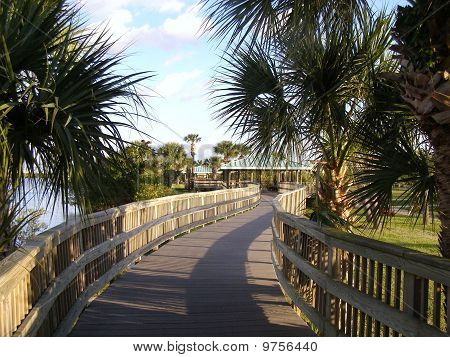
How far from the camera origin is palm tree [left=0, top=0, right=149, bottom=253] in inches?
130

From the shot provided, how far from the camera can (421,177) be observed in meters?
5.25

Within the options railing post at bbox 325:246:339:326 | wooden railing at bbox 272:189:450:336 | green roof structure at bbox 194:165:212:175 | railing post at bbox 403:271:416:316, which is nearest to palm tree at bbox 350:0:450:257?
wooden railing at bbox 272:189:450:336

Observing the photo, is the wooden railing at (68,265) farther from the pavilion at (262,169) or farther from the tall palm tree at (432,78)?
the tall palm tree at (432,78)

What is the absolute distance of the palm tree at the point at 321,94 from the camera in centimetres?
638

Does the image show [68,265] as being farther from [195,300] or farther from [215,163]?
[215,163]

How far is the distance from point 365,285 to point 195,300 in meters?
3.02

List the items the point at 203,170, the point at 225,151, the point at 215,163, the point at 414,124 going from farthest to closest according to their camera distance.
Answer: the point at 203,170 → the point at 215,163 → the point at 225,151 → the point at 414,124

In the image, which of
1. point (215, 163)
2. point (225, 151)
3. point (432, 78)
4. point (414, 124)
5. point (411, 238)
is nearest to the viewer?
point (432, 78)

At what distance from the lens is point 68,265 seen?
4.60 meters

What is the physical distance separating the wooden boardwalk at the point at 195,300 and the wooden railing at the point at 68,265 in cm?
29

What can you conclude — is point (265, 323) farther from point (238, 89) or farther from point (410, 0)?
point (238, 89)

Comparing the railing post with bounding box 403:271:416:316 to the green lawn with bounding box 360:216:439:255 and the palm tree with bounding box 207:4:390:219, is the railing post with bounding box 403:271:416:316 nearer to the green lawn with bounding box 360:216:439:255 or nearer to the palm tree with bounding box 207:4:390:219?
the palm tree with bounding box 207:4:390:219

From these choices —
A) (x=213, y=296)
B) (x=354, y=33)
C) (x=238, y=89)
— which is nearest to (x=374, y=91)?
(x=354, y=33)

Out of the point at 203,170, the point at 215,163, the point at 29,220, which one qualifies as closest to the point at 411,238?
the point at 29,220
